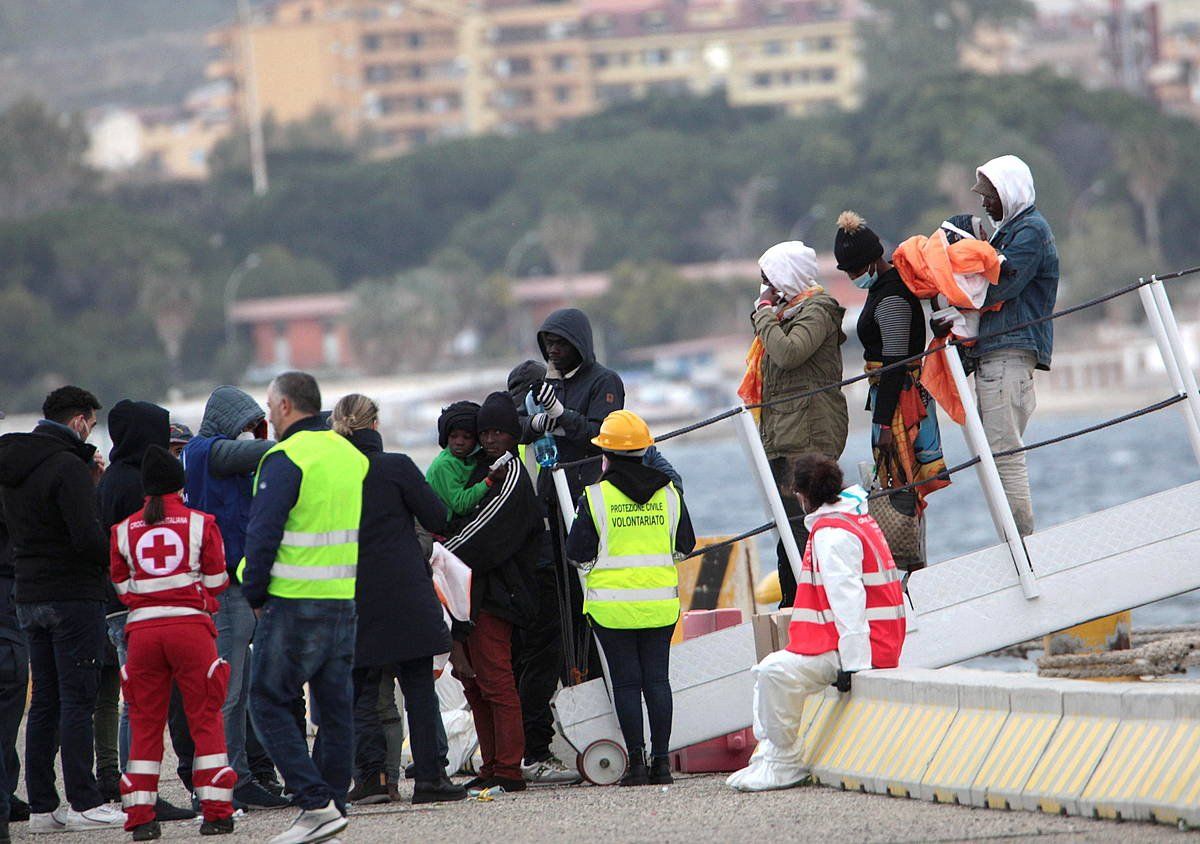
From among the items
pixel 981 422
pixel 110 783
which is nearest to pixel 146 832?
pixel 110 783

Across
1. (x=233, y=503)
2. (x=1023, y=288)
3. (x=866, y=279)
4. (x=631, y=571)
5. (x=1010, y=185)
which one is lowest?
(x=631, y=571)

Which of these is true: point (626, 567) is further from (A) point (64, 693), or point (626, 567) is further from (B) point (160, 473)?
(A) point (64, 693)

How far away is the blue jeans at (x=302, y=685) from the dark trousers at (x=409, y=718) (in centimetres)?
70

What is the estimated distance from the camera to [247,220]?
129250mm

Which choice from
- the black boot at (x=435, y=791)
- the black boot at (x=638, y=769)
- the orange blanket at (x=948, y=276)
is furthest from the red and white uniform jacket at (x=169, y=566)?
the orange blanket at (x=948, y=276)

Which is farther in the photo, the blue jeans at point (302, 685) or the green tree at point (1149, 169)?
the green tree at point (1149, 169)

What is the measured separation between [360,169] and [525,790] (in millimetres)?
130210

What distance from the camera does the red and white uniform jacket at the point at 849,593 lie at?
22.7ft

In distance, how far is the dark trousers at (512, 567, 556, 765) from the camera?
27.2ft

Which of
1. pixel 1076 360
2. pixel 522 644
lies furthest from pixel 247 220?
pixel 522 644

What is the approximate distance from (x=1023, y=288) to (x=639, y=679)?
223 cm

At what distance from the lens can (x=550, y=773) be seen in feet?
26.8

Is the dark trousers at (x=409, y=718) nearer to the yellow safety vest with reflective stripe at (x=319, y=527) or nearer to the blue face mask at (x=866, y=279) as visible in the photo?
the yellow safety vest with reflective stripe at (x=319, y=527)

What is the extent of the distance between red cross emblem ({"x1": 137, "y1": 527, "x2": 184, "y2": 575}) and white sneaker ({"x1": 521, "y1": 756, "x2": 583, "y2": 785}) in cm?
198
